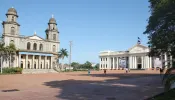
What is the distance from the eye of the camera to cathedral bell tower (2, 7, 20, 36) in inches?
2773

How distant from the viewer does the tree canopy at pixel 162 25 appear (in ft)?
71.2

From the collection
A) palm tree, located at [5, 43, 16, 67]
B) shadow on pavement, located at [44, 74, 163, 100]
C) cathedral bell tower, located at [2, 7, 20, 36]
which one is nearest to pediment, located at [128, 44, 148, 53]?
cathedral bell tower, located at [2, 7, 20, 36]

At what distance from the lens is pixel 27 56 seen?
75.0m

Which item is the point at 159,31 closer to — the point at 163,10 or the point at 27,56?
the point at 163,10

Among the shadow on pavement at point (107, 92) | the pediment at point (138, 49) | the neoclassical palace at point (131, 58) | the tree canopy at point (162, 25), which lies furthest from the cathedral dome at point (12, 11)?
the pediment at point (138, 49)

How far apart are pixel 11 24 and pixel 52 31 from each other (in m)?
17.9

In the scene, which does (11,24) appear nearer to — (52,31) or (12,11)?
(12,11)

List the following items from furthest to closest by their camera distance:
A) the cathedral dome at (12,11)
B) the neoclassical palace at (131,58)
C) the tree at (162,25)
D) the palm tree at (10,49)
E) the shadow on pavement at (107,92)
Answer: the neoclassical palace at (131,58)
the cathedral dome at (12,11)
the palm tree at (10,49)
the tree at (162,25)
the shadow on pavement at (107,92)

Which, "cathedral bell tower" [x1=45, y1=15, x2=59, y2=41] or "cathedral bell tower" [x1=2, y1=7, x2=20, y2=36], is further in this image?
"cathedral bell tower" [x1=45, y1=15, x2=59, y2=41]

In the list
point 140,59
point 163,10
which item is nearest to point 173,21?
point 163,10

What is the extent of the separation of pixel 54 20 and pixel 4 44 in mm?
24424

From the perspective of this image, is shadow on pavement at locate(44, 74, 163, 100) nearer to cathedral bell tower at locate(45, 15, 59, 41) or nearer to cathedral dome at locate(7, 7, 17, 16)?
cathedral dome at locate(7, 7, 17, 16)

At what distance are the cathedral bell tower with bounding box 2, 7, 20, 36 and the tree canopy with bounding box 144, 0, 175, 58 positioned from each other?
5393 centimetres

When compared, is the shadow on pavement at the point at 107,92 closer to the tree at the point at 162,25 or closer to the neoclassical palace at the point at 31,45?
the tree at the point at 162,25
